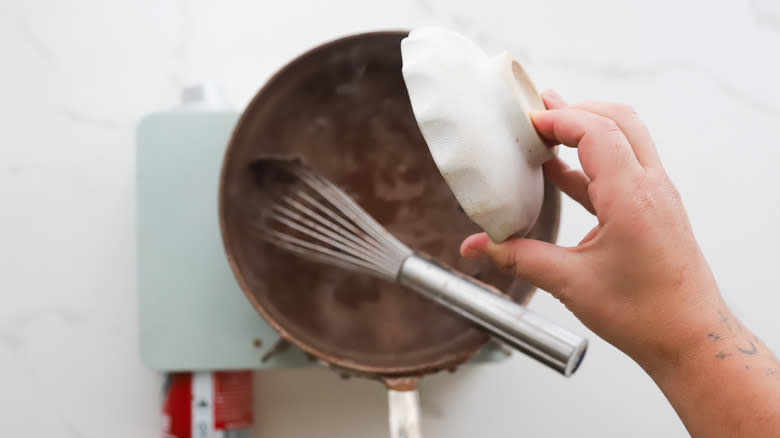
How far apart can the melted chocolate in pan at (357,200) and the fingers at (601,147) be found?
156 mm

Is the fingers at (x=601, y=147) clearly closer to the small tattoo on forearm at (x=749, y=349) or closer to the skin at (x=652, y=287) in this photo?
the skin at (x=652, y=287)

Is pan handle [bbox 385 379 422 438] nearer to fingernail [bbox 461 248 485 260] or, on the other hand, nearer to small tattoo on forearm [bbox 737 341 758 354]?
fingernail [bbox 461 248 485 260]

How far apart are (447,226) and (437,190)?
37 mm

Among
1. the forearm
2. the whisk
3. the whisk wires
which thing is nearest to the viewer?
the forearm

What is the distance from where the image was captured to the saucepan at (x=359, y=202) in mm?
509

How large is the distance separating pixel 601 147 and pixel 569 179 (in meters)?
0.13

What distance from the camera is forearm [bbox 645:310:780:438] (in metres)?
0.33

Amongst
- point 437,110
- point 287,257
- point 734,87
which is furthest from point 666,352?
point 734,87

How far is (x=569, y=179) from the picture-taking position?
0.45 metres

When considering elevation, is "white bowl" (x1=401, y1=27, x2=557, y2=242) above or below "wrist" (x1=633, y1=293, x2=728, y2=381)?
above

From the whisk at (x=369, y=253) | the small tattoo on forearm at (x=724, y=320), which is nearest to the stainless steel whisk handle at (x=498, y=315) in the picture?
the whisk at (x=369, y=253)

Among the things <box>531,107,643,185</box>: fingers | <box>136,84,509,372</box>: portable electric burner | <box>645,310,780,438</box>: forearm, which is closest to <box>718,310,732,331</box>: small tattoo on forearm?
<box>645,310,780,438</box>: forearm

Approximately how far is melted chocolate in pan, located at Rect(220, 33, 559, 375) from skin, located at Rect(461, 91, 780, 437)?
15 cm

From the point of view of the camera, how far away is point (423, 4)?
0.66 metres
